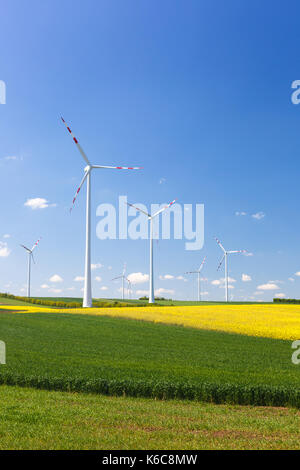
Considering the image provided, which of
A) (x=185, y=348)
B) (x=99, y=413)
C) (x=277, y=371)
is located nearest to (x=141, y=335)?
(x=185, y=348)

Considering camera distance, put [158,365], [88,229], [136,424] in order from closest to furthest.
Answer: [136,424]
[158,365]
[88,229]

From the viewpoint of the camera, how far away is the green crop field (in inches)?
651

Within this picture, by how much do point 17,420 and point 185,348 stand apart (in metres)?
16.0

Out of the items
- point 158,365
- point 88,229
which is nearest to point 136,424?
point 158,365

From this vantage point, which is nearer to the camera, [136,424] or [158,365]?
[136,424]

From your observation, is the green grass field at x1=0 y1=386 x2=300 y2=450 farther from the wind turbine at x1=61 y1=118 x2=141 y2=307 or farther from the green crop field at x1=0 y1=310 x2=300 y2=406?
the wind turbine at x1=61 y1=118 x2=141 y2=307

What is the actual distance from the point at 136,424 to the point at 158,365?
8.36 meters

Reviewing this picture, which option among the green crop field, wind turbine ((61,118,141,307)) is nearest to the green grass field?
the green crop field

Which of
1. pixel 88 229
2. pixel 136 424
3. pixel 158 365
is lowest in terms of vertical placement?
pixel 136 424

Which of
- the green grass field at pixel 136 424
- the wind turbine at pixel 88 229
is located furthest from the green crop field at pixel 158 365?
the wind turbine at pixel 88 229

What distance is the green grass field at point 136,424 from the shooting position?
415 inches

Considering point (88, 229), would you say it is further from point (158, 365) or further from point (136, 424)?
point (136, 424)

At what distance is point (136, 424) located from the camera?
40.3 feet
